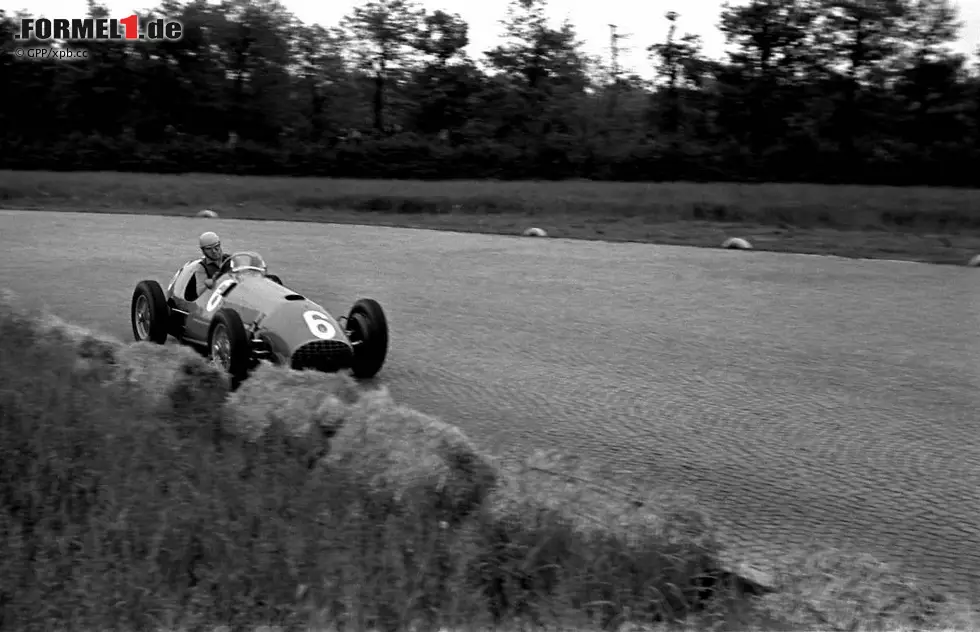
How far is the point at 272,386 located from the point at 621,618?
3596mm

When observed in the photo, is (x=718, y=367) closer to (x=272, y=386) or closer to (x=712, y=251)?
(x=272, y=386)

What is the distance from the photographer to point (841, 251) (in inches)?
813

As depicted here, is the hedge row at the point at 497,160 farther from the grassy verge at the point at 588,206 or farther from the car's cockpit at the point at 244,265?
the car's cockpit at the point at 244,265

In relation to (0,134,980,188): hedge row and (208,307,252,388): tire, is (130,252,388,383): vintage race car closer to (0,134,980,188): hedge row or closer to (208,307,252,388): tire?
(208,307,252,388): tire

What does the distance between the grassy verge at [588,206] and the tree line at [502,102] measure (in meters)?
2.18

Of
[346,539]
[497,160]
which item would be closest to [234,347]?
[346,539]

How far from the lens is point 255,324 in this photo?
8.97 meters

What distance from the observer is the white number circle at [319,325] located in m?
8.69

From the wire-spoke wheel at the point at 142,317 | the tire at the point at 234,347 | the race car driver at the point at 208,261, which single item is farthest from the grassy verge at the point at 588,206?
the tire at the point at 234,347

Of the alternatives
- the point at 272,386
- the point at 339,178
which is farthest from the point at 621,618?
the point at 339,178

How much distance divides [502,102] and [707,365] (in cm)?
4275

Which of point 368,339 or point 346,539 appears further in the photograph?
point 368,339

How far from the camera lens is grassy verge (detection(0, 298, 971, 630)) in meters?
4.42

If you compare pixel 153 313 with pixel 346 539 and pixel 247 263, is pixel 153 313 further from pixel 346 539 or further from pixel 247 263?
pixel 346 539
